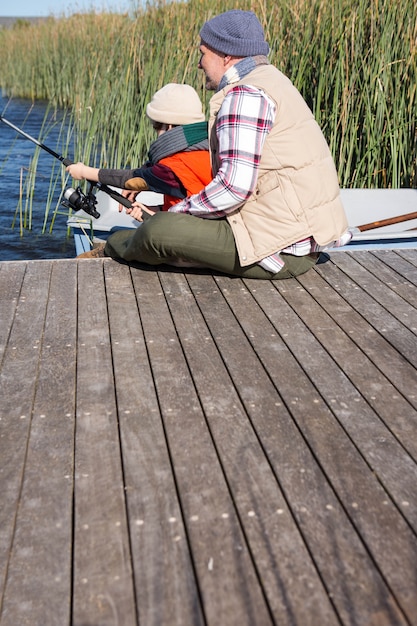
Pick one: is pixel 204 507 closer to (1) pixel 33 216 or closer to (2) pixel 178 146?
(2) pixel 178 146

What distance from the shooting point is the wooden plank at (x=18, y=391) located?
1610 mm

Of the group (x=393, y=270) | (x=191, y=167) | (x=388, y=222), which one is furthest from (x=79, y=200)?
(x=388, y=222)

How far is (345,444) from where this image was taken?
1.90 m

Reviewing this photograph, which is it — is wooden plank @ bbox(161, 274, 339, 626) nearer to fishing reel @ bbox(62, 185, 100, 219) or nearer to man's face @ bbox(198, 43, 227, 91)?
man's face @ bbox(198, 43, 227, 91)

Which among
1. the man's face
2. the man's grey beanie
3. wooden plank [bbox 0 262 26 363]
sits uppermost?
the man's grey beanie

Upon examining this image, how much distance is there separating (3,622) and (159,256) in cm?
190

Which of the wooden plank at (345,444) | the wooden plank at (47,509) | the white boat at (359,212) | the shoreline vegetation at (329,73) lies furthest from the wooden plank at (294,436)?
the shoreline vegetation at (329,73)

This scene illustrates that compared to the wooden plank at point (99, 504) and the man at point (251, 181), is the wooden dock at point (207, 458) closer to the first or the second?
the wooden plank at point (99, 504)

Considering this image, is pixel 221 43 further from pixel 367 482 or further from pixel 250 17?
pixel 367 482

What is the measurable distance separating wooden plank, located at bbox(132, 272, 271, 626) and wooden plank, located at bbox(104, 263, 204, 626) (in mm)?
19

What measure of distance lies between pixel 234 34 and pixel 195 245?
773 millimetres

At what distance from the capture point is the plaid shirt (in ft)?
8.94

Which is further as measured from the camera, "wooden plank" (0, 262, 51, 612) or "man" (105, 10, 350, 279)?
"man" (105, 10, 350, 279)

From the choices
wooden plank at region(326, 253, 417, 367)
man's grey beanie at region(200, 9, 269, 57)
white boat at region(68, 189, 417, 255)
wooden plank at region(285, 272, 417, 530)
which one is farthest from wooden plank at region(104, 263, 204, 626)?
white boat at region(68, 189, 417, 255)
